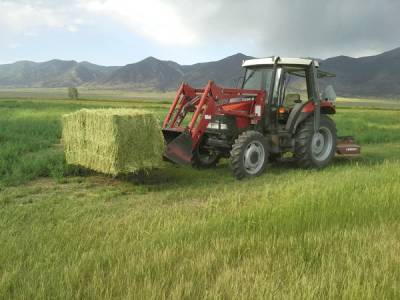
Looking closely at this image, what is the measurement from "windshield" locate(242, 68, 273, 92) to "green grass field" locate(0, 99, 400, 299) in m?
2.31

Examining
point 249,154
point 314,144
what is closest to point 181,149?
point 249,154

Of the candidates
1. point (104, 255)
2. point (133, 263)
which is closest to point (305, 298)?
point (133, 263)

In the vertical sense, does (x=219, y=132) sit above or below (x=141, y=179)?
above

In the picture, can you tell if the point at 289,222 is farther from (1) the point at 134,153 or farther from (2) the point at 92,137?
(2) the point at 92,137

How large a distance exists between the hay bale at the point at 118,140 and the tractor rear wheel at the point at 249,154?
1590mm

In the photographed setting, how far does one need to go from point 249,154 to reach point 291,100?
2091 millimetres

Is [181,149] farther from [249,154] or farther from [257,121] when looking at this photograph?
[257,121]

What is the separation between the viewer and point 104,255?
15.5 feet

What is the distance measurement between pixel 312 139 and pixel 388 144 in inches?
259

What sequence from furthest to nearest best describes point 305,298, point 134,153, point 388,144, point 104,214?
1. point 388,144
2. point 134,153
3. point 104,214
4. point 305,298

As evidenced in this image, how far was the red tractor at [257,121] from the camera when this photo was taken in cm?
968

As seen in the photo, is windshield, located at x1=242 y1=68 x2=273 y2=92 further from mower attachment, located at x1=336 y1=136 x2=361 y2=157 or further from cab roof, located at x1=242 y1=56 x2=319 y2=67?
mower attachment, located at x1=336 y1=136 x2=361 y2=157

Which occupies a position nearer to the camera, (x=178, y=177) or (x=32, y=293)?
(x=32, y=293)

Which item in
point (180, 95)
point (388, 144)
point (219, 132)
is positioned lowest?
point (388, 144)
